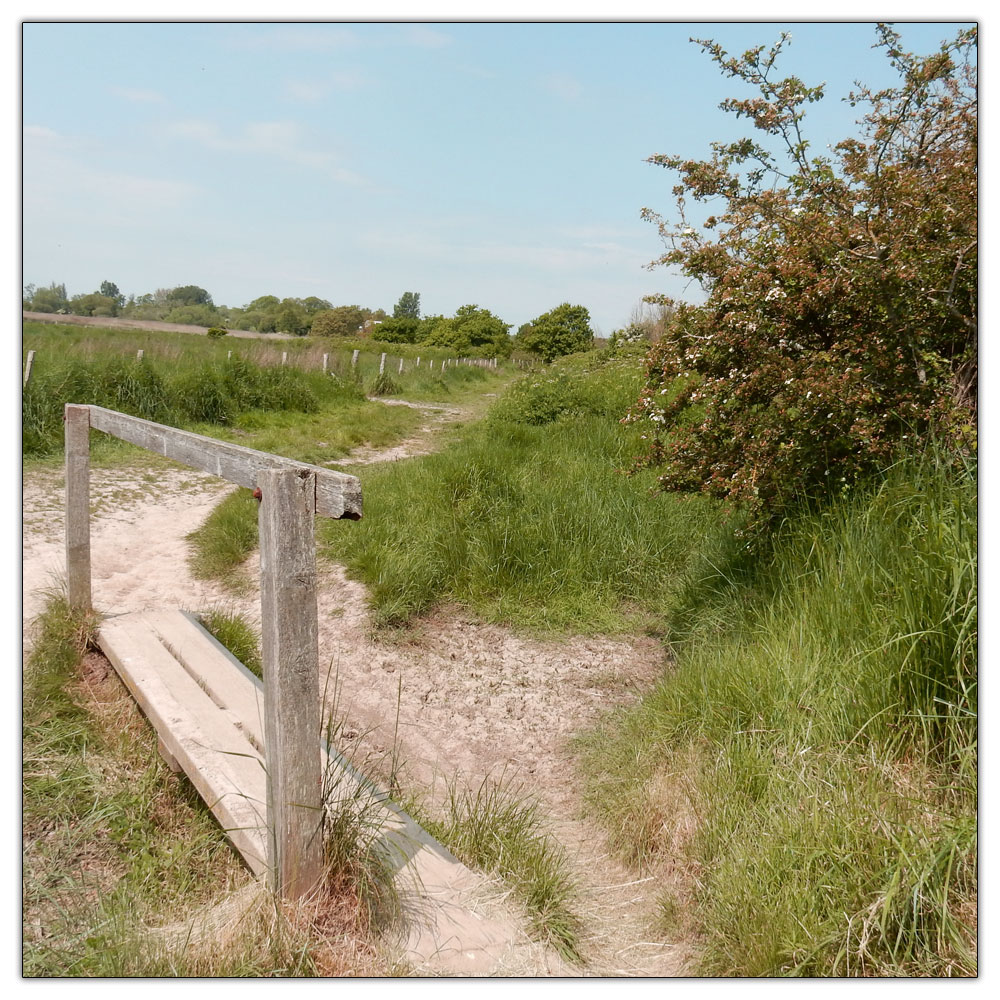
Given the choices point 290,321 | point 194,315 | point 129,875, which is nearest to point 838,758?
point 129,875

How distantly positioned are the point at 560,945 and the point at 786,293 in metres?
3.26

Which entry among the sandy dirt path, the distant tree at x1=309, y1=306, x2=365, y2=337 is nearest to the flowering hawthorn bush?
the sandy dirt path

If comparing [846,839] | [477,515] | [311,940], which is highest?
[477,515]

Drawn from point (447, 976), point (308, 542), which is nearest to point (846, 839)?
point (447, 976)

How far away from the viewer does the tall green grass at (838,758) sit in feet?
7.04

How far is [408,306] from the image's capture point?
7531cm

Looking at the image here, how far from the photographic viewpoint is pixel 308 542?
2.25 metres

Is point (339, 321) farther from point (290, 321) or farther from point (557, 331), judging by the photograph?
point (290, 321)

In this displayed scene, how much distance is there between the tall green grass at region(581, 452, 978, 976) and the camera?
215cm

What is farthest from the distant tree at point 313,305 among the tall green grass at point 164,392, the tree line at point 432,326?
the tall green grass at point 164,392

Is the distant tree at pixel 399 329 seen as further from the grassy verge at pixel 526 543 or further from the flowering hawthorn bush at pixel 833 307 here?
the flowering hawthorn bush at pixel 833 307

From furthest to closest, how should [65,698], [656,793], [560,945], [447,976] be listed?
1. [65,698]
2. [656,793]
3. [560,945]
4. [447,976]

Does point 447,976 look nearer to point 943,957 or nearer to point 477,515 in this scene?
point 943,957

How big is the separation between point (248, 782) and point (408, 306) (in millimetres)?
75583
